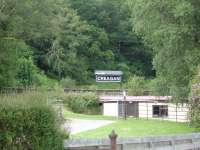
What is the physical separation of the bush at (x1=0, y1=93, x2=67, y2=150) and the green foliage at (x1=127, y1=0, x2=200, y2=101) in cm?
2197

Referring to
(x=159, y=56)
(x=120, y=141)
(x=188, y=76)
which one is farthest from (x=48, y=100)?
(x=159, y=56)

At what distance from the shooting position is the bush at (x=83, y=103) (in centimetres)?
6075

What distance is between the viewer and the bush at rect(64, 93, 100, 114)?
60750 millimetres

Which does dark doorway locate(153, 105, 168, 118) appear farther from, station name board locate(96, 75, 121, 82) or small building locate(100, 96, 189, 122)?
station name board locate(96, 75, 121, 82)

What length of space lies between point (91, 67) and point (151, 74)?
42.7 feet

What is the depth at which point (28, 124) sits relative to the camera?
11188 mm

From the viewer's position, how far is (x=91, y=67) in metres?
111

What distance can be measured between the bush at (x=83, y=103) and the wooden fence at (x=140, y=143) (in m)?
43.7

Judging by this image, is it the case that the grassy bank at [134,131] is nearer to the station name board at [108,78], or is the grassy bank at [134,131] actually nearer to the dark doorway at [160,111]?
the dark doorway at [160,111]

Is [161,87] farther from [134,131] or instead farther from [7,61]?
[7,61]

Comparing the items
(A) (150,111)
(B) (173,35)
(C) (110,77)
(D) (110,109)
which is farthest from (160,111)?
(B) (173,35)

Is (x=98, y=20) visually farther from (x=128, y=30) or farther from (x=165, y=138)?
(x=165, y=138)

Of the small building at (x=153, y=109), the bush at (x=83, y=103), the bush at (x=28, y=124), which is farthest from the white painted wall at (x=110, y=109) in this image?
the bush at (x=28, y=124)

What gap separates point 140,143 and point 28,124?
4.11 metres
